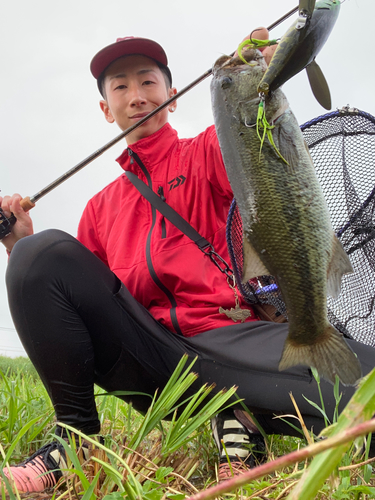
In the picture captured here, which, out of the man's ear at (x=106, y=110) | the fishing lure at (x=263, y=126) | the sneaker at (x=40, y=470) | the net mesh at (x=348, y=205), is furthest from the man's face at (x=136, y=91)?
the sneaker at (x=40, y=470)

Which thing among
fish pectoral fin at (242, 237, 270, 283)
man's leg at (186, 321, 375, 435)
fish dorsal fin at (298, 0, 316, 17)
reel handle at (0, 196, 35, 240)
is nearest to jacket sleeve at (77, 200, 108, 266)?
reel handle at (0, 196, 35, 240)

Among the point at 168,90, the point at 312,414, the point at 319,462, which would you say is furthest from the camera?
the point at 168,90

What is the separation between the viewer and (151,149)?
304 cm

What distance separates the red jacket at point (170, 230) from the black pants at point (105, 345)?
7.4 inches

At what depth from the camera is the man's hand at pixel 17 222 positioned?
2.96 metres

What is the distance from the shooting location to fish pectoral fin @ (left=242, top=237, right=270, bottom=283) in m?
1.82

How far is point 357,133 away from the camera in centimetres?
245

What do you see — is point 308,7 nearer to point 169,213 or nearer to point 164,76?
point 169,213

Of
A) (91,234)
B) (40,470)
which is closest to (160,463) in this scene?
(40,470)

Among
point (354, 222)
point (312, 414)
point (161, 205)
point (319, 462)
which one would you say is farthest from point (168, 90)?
point (319, 462)

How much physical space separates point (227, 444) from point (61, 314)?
44.3 inches

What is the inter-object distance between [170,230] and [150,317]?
1.96 ft

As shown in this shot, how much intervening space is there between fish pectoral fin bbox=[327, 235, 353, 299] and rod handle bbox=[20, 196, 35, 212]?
7.60ft

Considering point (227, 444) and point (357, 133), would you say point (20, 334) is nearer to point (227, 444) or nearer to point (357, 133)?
point (227, 444)
